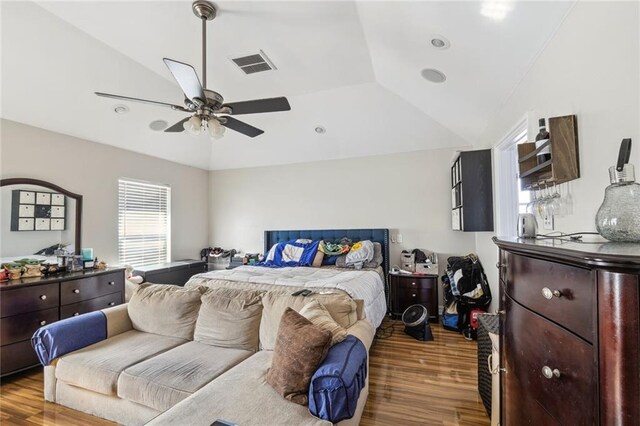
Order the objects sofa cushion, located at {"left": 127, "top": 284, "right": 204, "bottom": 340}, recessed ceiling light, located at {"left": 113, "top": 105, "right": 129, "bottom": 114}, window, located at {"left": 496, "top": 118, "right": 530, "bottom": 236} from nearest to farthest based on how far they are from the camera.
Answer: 1. sofa cushion, located at {"left": 127, "top": 284, "right": 204, "bottom": 340}
2. window, located at {"left": 496, "top": 118, "right": 530, "bottom": 236}
3. recessed ceiling light, located at {"left": 113, "top": 105, "right": 129, "bottom": 114}

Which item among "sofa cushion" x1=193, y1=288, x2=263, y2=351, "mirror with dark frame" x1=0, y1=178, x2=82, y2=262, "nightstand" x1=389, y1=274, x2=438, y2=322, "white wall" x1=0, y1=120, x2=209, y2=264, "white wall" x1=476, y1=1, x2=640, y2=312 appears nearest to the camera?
"white wall" x1=476, y1=1, x2=640, y2=312

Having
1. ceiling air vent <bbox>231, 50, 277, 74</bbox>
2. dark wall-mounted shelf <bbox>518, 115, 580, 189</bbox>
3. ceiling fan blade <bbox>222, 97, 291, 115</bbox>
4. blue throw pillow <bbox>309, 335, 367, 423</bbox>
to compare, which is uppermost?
ceiling air vent <bbox>231, 50, 277, 74</bbox>

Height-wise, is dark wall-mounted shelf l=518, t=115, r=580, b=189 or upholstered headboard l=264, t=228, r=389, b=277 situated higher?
dark wall-mounted shelf l=518, t=115, r=580, b=189

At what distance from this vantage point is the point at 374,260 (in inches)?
167

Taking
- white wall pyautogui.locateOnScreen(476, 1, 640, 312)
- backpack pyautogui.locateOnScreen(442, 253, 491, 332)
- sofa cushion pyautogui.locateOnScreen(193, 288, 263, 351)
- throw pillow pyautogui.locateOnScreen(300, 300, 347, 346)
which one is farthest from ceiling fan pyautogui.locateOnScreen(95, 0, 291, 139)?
backpack pyautogui.locateOnScreen(442, 253, 491, 332)

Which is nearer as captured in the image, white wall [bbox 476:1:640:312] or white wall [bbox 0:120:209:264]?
white wall [bbox 476:1:640:312]

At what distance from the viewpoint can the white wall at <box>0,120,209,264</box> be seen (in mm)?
3246

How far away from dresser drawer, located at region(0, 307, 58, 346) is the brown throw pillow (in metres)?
2.69

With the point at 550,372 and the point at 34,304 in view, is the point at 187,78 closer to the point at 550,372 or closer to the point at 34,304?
the point at 550,372

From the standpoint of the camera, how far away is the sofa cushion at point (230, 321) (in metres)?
2.28

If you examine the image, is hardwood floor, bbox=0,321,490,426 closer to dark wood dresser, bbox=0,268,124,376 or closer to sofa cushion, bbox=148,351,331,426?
dark wood dresser, bbox=0,268,124,376

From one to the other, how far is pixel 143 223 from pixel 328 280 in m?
3.28

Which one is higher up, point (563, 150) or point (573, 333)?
point (563, 150)

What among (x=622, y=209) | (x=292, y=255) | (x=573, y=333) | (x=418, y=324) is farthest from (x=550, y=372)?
(x=292, y=255)
